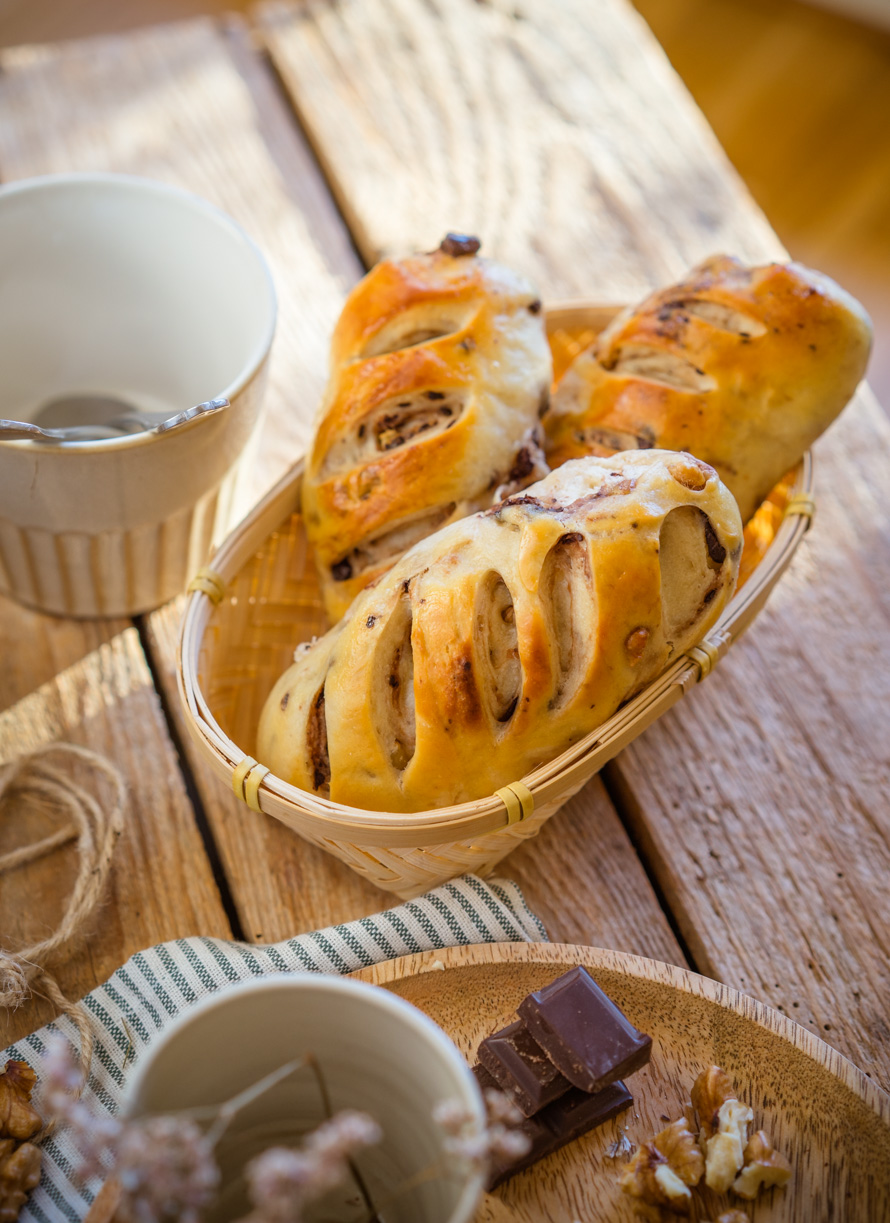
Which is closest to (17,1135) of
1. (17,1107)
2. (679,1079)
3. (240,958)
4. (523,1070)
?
(17,1107)

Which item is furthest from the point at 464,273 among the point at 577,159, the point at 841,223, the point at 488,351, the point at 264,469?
the point at 841,223

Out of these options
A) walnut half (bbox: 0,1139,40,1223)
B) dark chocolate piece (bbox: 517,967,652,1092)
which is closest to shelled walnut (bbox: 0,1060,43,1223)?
walnut half (bbox: 0,1139,40,1223)

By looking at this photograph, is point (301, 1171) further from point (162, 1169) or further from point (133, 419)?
point (133, 419)

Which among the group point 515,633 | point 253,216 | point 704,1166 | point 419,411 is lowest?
point 704,1166

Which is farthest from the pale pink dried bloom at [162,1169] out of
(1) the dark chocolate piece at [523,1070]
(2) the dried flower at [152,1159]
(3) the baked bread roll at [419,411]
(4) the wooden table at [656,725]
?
(3) the baked bread roll at [419,411]

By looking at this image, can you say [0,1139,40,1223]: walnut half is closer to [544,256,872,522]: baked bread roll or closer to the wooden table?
the wooden table

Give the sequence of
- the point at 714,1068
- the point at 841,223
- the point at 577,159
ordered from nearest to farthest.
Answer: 1. the point at 714,1068
2. the point at 577,159
3. the point at 841,223

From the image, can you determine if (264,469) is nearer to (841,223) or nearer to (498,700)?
(498,700)
